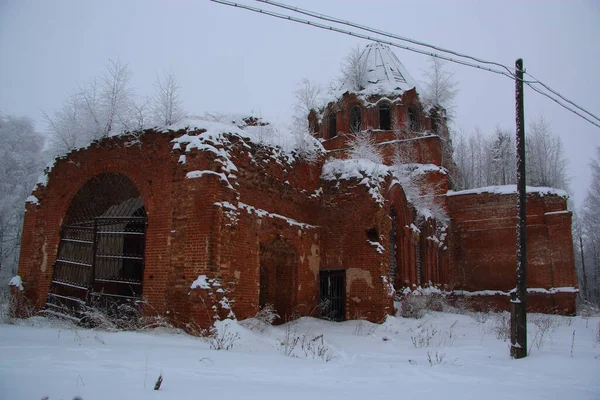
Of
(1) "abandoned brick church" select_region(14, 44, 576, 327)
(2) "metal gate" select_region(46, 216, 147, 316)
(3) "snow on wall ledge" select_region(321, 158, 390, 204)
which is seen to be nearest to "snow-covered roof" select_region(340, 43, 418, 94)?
(1) "abandoned brick church" select_region(14, 44, 576, 327)

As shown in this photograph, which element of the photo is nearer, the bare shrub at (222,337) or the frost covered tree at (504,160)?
the bare shrub at (222,337)

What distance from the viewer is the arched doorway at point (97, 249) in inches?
422

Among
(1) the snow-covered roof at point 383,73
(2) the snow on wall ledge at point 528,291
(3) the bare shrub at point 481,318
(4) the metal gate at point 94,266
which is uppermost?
(1) the snow-covered roof at point 383,73

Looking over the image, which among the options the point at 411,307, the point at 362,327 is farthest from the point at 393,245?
the point at 362,327

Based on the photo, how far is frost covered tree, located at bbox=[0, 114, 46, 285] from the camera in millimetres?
24458

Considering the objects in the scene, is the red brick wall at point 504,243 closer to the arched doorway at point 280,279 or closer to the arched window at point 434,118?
the arched window at point 434,118

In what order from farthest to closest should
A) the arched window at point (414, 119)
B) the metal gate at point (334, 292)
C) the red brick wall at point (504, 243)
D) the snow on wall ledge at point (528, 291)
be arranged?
the arched window at point (414, 119) < the red brick wall at point (504, 243) < the snow on wall ledge at point (528, 291) < the metal gate at point (334, 292)

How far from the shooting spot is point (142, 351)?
244 inches

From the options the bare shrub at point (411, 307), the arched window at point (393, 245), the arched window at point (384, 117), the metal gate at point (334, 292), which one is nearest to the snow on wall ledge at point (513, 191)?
the arched window at point (384, 117)

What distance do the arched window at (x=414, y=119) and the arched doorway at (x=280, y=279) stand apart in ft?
49.9

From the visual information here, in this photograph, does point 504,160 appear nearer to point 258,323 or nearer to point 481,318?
point 481,318

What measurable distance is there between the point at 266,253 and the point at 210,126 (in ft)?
12.4

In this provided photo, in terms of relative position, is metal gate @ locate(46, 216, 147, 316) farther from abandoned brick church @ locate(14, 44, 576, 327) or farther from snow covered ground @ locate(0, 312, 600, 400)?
snow covered ground @ locate(0, 312, 600, 400)

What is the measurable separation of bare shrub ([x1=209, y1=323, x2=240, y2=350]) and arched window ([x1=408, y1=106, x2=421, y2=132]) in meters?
19.1
